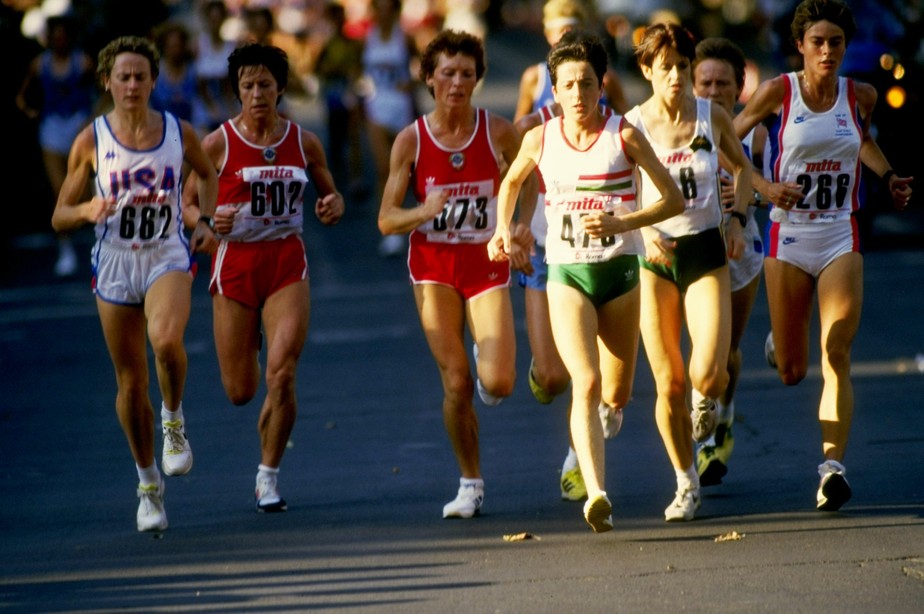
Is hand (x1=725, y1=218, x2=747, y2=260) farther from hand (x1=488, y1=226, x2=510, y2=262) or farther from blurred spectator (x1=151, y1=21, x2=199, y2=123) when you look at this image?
blurred spectator (x1=151, y1=21, x2=199, y2=123)

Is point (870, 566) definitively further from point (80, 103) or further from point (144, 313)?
point (80, 103)

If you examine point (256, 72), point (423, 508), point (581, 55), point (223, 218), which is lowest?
point (423, 508)

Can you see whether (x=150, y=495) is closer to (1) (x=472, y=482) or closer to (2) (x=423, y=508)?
(2) (x=423, y=508)

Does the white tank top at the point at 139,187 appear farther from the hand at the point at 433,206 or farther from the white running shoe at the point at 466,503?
the white running shoe at the point at 466,503

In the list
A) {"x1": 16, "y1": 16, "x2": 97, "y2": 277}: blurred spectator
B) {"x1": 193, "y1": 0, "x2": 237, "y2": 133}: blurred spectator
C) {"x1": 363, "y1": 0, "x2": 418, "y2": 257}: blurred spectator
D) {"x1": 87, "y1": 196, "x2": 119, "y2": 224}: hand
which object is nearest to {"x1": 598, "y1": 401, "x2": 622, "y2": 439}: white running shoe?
{"x1": 87, "y1": 196, "x2": 119, "y2": 224}: hand

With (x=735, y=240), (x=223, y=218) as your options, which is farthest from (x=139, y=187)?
(x=735, y=240)

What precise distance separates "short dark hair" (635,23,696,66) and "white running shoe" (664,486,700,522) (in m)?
1.92

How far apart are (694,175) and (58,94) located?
11.2 metres

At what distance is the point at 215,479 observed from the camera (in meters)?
9.85

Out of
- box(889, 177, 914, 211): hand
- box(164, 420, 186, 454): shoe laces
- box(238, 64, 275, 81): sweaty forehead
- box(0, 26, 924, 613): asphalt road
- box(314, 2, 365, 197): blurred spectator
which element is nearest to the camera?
box(0, 26, 924, 613): asphalt road

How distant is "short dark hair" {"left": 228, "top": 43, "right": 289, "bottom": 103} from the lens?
29.6ft

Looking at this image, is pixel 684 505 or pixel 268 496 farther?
pixel 268 496

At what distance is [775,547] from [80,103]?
12.2 metres

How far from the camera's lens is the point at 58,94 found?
18.3 m
